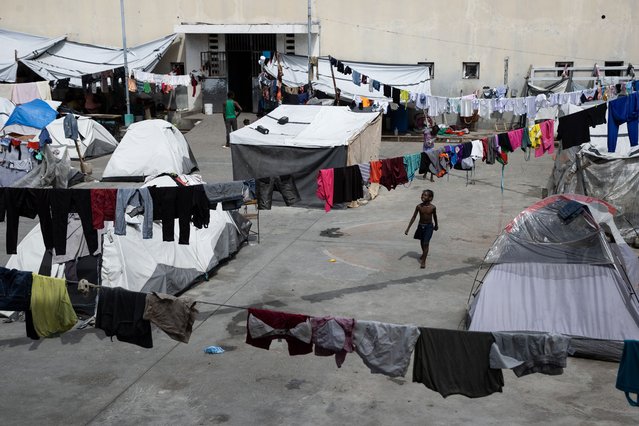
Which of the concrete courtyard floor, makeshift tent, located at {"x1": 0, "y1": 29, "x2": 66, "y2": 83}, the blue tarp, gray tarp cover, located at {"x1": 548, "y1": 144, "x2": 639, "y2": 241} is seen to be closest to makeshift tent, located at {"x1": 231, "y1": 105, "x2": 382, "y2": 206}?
the concrete courtyard floor

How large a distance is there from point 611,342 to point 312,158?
31.6 feet

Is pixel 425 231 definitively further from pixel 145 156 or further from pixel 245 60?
pixel 245 60

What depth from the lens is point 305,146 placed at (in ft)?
60.0

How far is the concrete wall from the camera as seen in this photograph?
94.8ft

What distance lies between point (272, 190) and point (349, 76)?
1896 cm

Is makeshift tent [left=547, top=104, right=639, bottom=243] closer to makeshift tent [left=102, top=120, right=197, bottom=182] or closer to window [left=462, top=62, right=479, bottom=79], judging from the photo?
makeshift tent [left=102, top=120, right=197, bottom=182]

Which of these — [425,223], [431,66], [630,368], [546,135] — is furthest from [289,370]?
[431,66]

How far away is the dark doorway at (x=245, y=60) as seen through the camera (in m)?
31.0

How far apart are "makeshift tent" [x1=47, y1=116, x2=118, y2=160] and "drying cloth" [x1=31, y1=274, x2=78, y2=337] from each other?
45.8ft

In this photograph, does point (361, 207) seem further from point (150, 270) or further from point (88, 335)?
point (88, 335)

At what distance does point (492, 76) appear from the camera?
29.8m

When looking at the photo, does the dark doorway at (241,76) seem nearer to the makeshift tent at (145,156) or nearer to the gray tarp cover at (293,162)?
the makeshift tent at (145,156)

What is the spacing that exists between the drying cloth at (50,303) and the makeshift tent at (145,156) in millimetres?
12357

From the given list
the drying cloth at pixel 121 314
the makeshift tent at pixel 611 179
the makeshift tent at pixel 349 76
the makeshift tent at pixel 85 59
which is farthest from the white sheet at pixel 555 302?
the makeshift tent at pixel 85 59
